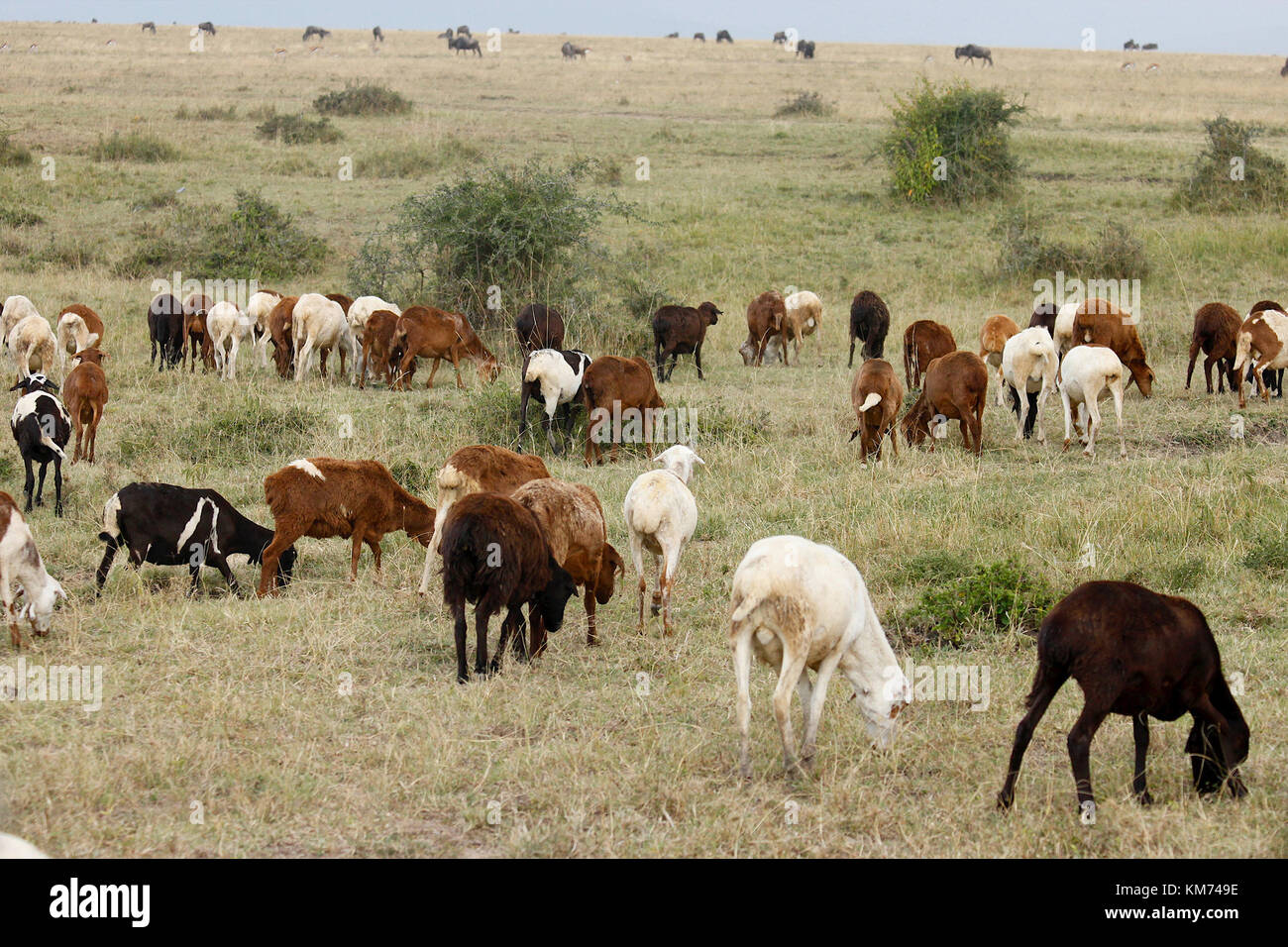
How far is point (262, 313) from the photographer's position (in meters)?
15.6

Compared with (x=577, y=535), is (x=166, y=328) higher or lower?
higher

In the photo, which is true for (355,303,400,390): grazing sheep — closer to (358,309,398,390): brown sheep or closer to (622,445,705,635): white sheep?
(358,309,398,390): brown sheep

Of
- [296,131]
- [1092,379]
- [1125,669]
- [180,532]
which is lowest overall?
[1125,669]

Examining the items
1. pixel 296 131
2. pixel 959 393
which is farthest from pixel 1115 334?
pixel 296 131

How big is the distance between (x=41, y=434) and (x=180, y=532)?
91.9 inches

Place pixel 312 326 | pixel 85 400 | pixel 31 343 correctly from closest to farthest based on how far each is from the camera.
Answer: pixel 85 400 < pixel 31 343 < pixel 312 326

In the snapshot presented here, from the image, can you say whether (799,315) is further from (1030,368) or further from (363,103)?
(363,103)

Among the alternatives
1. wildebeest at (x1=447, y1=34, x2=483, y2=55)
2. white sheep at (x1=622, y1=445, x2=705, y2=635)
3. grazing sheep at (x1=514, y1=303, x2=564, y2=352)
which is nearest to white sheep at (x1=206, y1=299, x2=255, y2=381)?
grazing sheep at (x1=514, y1=303, x2=564, y2=352)

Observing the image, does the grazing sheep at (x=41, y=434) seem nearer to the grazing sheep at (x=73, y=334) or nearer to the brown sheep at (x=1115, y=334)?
the grazing sheep at (x=73, y=334)

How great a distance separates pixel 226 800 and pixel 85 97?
115 ft

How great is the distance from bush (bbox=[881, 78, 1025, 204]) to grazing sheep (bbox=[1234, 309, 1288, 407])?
10.6 m

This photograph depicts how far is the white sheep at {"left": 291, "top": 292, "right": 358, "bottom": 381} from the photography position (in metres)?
14.7

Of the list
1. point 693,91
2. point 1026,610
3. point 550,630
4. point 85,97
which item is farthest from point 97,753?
point 693,91

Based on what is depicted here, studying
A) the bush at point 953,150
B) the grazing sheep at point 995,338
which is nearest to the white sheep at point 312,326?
the grazing sheep at point 995,338
